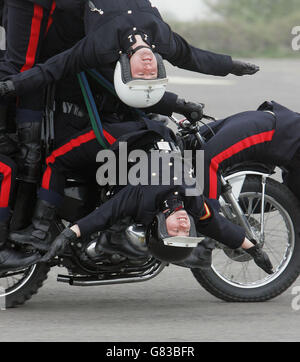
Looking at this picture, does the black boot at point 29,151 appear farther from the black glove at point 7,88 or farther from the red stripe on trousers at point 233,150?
the red stripe on trousers at point 233,150

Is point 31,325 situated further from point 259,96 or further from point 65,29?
point 259,96

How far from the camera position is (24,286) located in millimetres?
6699

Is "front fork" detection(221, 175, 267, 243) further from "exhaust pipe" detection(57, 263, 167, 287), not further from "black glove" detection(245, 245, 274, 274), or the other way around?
"exhaust pipe" detection(57, 263, 167, 287)

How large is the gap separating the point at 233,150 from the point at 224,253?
63 cm

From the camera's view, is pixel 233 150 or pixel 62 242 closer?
pixel 62 242

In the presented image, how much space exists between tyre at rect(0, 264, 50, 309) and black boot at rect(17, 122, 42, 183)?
1.71 ft

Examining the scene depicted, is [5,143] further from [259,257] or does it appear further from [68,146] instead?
[259,257]

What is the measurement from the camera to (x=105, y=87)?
6414 mm

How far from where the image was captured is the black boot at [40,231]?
6.48 m

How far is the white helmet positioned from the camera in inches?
242

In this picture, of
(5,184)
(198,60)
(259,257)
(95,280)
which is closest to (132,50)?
(198,60)

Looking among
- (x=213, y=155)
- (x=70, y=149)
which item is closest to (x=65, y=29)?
(x=70, y=149)

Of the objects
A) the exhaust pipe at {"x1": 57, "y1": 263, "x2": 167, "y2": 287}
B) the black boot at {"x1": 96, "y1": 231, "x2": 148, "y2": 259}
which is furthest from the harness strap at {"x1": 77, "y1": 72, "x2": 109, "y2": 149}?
the exhaust pipe at {"x1": 57, "y1": 263, "x2": 167, "y2": 287}

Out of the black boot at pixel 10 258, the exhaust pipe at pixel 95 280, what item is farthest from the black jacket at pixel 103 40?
the exhaust pipe at pixel 95 280
